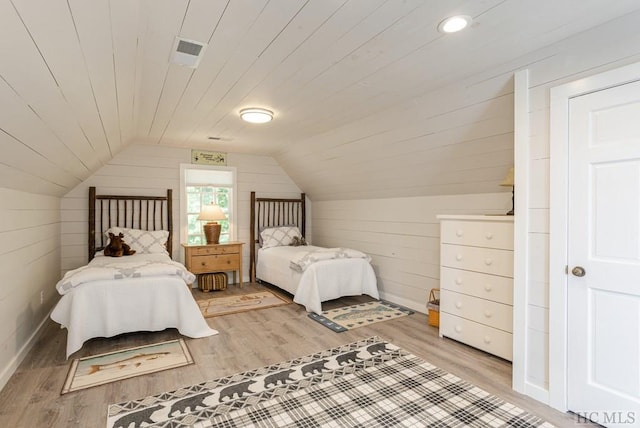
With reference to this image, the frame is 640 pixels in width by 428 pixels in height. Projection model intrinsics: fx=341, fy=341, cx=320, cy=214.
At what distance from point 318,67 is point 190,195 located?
3561mm

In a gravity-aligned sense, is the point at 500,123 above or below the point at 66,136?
above

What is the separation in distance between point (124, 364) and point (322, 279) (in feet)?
6.89

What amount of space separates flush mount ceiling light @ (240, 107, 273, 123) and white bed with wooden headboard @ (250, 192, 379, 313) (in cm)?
169

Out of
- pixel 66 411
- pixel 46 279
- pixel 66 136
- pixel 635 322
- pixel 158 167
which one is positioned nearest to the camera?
pixel 635 322

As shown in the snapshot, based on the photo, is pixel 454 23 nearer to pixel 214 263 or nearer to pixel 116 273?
pixel 116 273

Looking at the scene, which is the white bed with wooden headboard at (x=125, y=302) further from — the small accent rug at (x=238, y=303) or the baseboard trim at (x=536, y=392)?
the baseboard trim at (x=536, y=392)

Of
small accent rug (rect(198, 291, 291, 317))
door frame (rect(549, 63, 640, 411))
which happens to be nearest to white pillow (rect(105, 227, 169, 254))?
small accent rug (rect(198, 291, 291, 317))

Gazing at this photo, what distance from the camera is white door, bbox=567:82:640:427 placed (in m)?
1.77

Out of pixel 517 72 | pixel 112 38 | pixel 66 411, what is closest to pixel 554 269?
pixel 517 72

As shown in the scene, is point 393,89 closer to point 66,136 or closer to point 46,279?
point 66,136

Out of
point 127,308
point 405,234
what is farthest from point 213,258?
point 405,234

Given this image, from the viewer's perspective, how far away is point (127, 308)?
9.78 feet

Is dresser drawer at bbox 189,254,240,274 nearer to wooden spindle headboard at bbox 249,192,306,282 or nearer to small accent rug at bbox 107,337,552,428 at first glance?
wooden spindle headboard at bbox 249,192,306,282

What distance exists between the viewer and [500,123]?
262 centimetres
